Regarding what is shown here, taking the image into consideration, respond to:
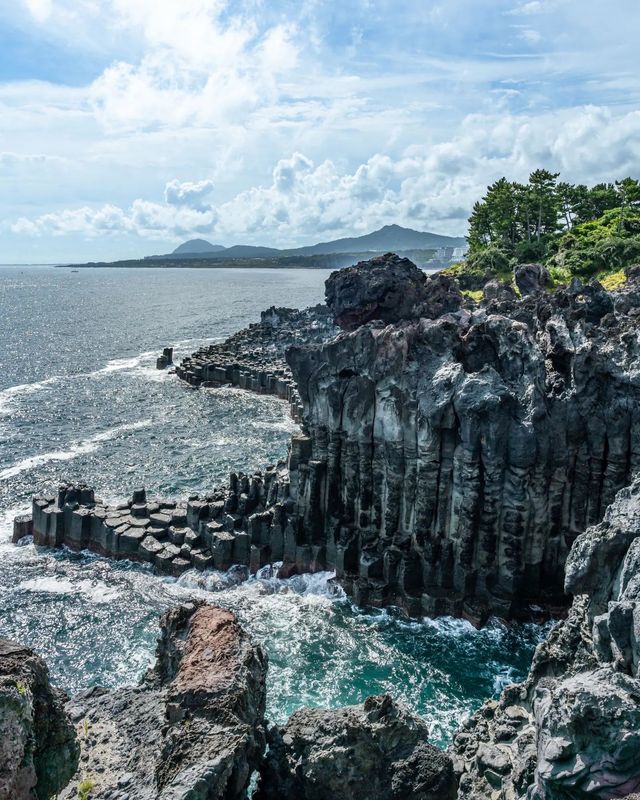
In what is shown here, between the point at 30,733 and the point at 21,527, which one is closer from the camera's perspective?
the point at 30,733

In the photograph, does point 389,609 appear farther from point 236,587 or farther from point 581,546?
point 581,546

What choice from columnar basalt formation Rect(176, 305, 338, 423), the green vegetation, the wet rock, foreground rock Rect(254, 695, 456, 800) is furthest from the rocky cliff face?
the green vegetation

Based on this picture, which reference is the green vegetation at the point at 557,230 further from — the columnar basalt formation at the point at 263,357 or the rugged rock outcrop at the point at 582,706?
the rugged rock outcrop at the point at 582,706

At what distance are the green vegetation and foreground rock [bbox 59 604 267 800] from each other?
63.2 meters

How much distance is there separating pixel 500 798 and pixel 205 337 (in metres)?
107

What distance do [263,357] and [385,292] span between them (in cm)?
1910

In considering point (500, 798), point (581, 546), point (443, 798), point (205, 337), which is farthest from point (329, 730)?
point (205, 337)

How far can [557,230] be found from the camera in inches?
4094

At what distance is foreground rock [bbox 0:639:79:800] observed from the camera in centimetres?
970

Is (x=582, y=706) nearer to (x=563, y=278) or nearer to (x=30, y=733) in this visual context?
(x=30, y=733)

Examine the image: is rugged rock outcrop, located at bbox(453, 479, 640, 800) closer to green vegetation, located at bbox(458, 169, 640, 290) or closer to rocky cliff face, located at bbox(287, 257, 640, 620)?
rocky cliff face, located at bbox(287, 257, 640, 620)

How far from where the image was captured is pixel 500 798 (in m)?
12.8

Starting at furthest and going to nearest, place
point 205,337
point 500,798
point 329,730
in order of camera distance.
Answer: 1. point 205,337
2. point 329,730
3. point 500,798

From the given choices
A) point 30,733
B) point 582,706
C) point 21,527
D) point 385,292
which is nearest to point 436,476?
point 582,706
